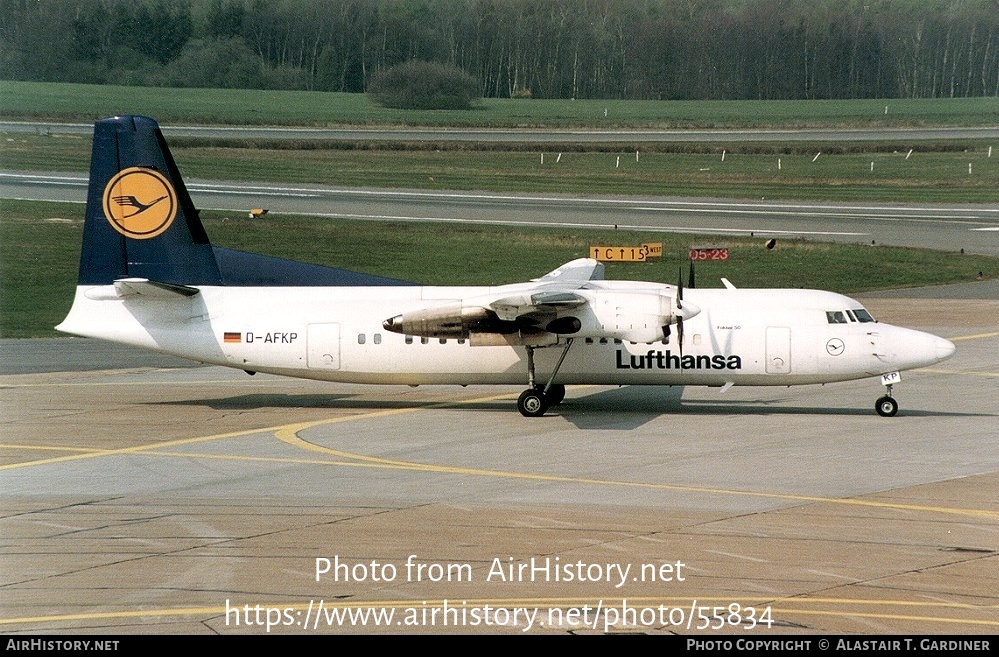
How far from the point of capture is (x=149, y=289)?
2956 centimetres

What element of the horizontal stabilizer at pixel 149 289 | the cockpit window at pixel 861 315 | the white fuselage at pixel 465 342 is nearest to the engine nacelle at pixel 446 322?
the white fuselage at pixel 465 342

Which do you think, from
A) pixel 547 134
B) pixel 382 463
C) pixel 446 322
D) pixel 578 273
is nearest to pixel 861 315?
pixel 578 273

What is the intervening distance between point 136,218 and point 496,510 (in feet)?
49.9

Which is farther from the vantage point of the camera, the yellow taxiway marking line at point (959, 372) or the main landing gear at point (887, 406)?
the yellow taxiway marking line at point (959, 372)

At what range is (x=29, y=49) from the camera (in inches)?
3989

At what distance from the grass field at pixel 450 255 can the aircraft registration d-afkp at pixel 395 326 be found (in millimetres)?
17187

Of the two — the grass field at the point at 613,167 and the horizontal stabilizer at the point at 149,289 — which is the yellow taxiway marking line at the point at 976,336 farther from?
the grass field at the point at 613,167

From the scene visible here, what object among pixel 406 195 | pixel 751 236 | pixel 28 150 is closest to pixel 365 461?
pixel 751 236

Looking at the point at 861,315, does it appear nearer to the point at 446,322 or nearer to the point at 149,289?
the point at 446,322

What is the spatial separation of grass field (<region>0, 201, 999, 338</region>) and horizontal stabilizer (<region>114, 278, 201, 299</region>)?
17.8 m

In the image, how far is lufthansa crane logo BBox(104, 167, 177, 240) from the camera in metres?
30.5

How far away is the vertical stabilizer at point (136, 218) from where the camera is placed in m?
30.4

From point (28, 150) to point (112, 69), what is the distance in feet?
61.4

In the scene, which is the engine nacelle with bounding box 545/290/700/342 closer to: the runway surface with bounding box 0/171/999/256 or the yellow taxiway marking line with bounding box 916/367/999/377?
the yellow taxiway marking line with bounding box 916/367/999/377
